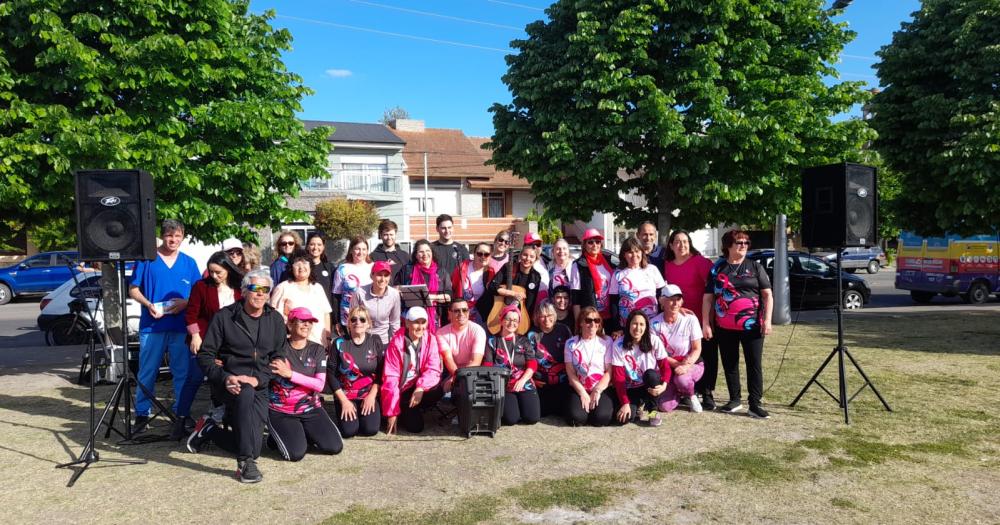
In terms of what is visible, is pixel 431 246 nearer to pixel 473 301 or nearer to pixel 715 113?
pixel 473 301

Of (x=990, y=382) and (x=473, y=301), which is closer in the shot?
(x=473, y=301)

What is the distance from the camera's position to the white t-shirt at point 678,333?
6.62 metres

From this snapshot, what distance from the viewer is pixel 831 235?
660cm

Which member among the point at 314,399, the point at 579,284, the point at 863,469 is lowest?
the point at 863,469

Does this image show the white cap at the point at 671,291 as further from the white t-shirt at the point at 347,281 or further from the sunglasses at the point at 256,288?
the sunglasses at the point at 256,288

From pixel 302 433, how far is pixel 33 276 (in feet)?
63.7

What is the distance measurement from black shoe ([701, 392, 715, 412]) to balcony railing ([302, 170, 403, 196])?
25795 millimetres

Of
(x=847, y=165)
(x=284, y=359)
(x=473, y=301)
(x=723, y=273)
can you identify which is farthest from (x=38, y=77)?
(x=847, y=165)

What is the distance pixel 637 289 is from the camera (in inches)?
267

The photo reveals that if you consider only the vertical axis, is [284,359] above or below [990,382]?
above

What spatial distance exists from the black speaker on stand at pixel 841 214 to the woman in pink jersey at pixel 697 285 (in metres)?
0.88

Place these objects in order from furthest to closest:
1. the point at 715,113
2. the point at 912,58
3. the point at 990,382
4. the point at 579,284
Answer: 1. the point at 912,58
2. the point at 715,113
3. the point at 990,382
4. the point at 579,284

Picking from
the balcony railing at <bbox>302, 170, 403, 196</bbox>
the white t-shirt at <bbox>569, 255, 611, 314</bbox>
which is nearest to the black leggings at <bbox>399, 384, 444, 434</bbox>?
the white t-shirt at <bbox>569, 255, 611, 314</bbox>

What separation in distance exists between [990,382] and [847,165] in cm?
376
